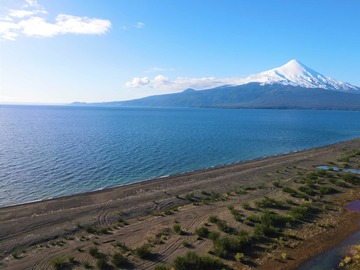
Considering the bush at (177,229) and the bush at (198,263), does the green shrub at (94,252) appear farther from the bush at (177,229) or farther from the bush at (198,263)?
the bush at (177,229)

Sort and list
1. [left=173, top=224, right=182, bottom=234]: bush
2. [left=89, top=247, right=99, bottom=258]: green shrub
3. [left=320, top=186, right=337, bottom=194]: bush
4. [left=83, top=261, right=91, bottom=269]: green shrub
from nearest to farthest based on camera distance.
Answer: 1. [left=83, top=261, right=91, bottom=269]: green shrub
2. [left=89, top=247, right=99, bottom=258]: green shrub
3. [left=173, top=224, right=182, bottom=234]: bush
4. [left=320, top=186, right=337, bottom=194]: bush

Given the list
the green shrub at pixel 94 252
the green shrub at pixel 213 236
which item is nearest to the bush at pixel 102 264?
the green shrub at pixel 94 252

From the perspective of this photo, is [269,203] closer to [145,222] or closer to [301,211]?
[301,211]

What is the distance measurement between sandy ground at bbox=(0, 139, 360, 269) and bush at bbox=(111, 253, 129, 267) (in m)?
0.56

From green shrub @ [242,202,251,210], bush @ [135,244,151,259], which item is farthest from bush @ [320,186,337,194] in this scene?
bush @ [135,244,151,259]

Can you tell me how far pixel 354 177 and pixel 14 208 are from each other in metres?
39.7

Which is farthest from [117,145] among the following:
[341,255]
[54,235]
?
[341,255]

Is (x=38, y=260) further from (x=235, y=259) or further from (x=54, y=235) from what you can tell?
(x=235, y=259)

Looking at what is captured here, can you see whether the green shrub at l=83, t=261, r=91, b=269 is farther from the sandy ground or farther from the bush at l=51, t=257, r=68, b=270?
the bush at l=51, t=257, r=68, b=270

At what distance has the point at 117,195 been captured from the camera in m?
35.6

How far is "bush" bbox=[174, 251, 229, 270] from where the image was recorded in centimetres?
1677

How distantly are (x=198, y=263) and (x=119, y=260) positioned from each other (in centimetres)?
470

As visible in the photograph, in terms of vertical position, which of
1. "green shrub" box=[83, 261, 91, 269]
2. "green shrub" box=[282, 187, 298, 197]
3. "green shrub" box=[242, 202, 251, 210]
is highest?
"green shrub" box=[83, 261, 91, 269]

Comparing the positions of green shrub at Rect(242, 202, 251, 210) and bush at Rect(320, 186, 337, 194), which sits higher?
green shrub at Rect(242, 202, 251, 210)
